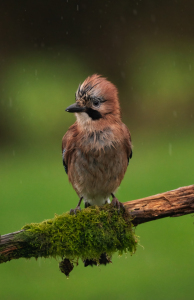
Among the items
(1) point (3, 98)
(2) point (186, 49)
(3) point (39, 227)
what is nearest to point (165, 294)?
(3) point (39, 227)

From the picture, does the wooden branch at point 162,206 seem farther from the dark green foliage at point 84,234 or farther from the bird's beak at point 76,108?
the bird's beak at point 76,108

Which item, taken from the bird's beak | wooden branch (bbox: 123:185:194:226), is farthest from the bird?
wooden branch (bbox: 123:185:194:226)

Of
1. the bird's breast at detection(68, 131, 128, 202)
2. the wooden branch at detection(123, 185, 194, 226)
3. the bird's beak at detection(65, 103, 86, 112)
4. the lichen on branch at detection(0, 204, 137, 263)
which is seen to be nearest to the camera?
the lichen on branch at detection(0, 204, 137, 263)

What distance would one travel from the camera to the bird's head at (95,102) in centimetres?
437

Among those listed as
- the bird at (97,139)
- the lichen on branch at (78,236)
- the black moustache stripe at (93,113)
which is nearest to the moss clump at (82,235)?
the lichen on branch at (78,236)

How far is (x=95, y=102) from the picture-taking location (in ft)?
14.4

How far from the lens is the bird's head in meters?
4.37

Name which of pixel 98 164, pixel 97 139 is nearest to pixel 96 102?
pixel 97 139

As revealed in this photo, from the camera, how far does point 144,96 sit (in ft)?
45.8

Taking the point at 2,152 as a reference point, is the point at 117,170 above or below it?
above

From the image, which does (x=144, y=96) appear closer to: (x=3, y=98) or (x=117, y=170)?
(x=3, y=98)

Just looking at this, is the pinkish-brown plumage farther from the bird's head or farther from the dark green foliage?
the dark green foliage

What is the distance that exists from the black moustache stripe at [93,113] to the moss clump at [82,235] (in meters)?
0.79

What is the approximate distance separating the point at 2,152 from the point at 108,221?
859 centimetres
